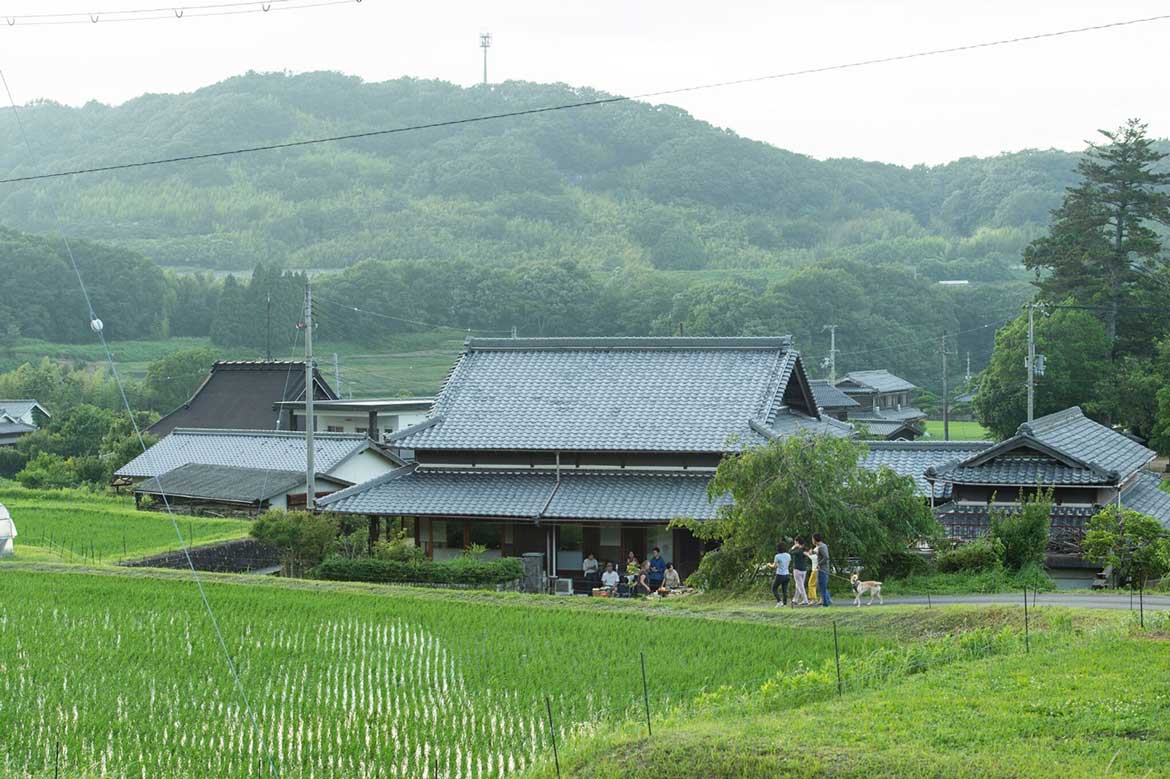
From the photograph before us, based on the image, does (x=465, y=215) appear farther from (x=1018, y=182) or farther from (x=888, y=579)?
(x=888, y=579)

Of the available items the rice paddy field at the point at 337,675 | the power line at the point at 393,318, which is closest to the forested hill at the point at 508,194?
the power line at the point at 393,318

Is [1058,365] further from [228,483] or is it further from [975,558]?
[228,483]

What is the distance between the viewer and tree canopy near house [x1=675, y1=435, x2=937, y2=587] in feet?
65.6

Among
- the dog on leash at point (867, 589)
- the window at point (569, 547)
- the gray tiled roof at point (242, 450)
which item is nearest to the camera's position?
the dog on leash at point (867, 589)

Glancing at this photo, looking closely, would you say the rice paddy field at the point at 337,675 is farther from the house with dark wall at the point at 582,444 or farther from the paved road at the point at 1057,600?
the house with dark wall at the point at 582,444

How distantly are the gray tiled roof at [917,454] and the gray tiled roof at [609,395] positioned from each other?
2401 mm

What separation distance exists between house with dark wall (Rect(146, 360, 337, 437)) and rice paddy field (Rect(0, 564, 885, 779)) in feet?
95.1

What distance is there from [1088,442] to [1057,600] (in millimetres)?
9875

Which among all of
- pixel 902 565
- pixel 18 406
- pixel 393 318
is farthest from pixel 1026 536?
pixel 393 318

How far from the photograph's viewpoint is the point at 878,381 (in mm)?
76875

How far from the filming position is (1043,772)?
8.58 m

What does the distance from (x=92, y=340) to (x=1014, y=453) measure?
2860 inches

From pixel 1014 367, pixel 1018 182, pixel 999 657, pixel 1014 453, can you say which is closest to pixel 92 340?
pixel 1014 367

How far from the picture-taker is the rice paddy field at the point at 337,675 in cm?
1133
